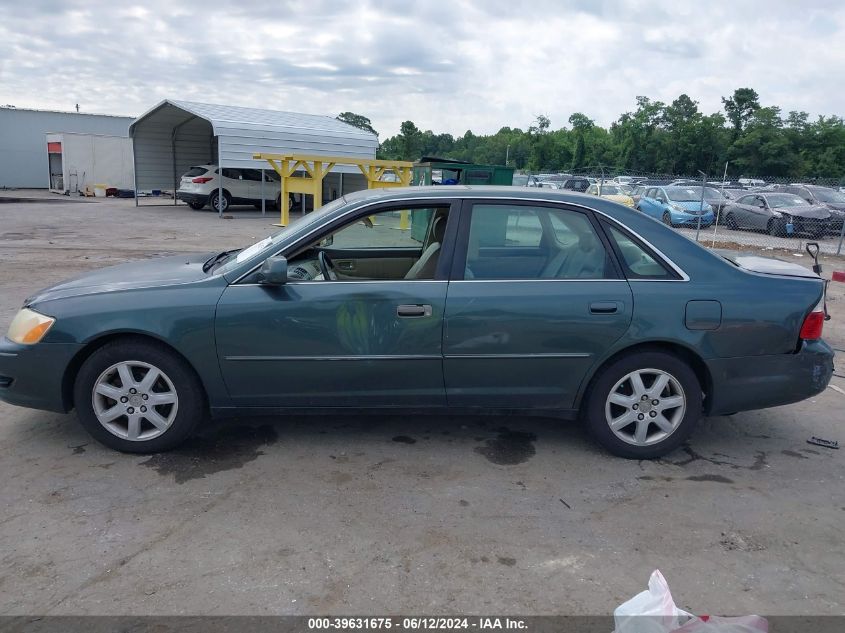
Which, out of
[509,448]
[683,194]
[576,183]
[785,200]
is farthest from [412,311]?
[576,183]

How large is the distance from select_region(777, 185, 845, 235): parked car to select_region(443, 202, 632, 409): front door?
18.1 m

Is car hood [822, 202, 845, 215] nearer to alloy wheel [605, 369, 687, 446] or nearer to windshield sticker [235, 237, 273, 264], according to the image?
alloy wheel [605, 369, 687, 446]

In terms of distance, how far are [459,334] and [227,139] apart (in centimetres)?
2005

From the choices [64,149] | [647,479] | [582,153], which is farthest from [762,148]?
[647,479]

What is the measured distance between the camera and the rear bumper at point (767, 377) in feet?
13.5

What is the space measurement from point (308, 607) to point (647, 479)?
6.99 feet

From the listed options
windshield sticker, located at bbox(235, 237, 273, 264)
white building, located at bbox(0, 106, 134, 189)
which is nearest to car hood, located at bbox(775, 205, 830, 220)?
windshield sticker, located at bbox(235, 237, 273, 264)

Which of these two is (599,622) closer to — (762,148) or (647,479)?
(647,479)

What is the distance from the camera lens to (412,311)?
395 centimetres

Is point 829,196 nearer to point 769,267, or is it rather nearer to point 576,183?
point 576,183

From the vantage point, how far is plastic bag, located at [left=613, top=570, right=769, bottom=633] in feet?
7.70

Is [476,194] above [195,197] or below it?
above

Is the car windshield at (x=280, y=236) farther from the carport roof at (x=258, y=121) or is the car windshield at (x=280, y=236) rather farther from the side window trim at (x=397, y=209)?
the carport roof at (x=258, y=121)

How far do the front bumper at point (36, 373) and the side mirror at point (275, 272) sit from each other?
3.68 feet
